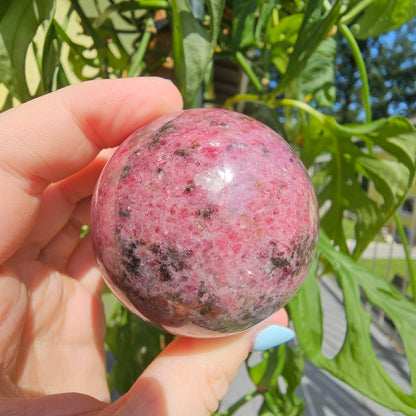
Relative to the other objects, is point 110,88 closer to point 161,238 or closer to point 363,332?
point 161,238

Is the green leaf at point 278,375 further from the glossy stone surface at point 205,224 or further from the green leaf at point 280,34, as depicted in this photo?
the green leaf at point 280,34

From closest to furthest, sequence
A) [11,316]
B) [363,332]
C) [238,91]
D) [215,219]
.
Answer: [215,219]
[11,316]
[363,332]
[238,91]

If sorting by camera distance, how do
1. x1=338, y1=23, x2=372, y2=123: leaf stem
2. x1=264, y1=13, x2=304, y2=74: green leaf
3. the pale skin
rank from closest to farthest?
the pale skin, x1=338, y1=23, x2=372, y2=123: leaf stem, x1=264, y1=13, x2=304, y2=74: green leaf

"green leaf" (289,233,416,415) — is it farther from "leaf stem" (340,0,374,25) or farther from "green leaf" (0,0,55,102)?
"green leaf" (0,0,55,102)

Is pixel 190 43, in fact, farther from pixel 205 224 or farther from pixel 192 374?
pixel 192 374

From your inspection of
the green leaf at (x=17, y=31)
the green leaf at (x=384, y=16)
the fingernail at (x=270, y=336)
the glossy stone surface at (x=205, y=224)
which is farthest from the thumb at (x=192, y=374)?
the green leaf at (x=384, y=16)

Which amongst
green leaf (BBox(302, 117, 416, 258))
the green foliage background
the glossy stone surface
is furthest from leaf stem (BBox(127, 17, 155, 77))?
green leaf (BBox(302, 117, 416, 258))

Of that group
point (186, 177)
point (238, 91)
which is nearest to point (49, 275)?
point (186, 177)
